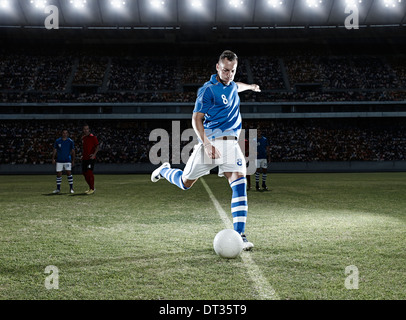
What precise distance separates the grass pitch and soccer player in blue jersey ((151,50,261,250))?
2.23 feet

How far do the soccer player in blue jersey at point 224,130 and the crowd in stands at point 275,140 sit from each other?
2665 cm

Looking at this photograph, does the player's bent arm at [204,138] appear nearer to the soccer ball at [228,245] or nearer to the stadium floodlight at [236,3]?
the soccer ball at [228,245]

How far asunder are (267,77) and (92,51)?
58.5ft

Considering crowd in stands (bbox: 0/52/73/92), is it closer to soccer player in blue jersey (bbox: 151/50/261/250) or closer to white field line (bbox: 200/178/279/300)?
soccer player in blue jersey (bbox: 151/50/261/250)

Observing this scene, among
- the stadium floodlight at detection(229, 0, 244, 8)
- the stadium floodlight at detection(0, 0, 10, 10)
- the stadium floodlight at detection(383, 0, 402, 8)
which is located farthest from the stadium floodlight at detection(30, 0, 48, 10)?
the stadium floodlight at detection(383, 0, 402, 8)

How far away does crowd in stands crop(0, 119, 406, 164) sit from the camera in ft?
104

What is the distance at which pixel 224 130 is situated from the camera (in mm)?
5004

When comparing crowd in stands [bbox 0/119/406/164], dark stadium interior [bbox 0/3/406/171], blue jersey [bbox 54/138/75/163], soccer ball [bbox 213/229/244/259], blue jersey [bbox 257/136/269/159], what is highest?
dark stadium interior [bbox 0/3/406/171]

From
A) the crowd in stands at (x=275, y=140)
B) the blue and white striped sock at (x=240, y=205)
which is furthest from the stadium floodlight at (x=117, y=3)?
the blue and white striped sock at (x=240, y=205)

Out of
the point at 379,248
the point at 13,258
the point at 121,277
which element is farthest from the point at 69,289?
the point at 379,248

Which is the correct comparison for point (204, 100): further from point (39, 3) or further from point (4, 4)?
point (4, 4)

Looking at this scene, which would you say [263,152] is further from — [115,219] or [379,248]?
[379,248]

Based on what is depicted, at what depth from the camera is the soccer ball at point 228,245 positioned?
4.27 m

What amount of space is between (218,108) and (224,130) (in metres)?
0.29
